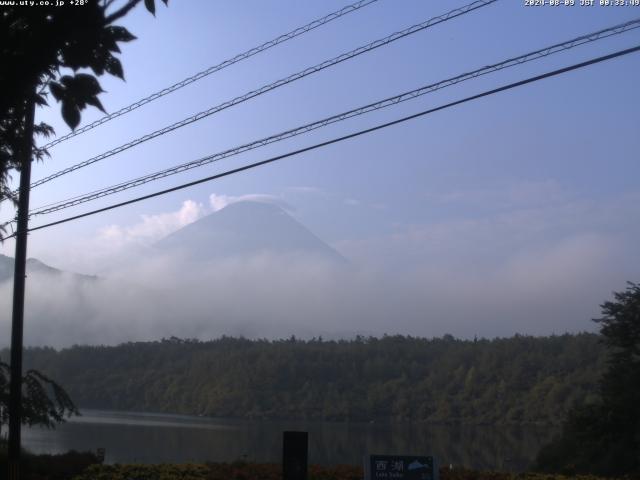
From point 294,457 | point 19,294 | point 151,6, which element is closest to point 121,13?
point 151,6

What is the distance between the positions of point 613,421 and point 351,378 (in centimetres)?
5728

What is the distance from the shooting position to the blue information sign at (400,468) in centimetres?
1318

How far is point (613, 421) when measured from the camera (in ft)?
90.1

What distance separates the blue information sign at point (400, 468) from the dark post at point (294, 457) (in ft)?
3.31

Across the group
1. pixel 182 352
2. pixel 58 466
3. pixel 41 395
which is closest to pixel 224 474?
pixel 58 466

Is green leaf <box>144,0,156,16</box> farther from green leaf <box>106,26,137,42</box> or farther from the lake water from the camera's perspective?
the lake water

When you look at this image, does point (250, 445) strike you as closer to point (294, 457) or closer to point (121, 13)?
point (294, 457)

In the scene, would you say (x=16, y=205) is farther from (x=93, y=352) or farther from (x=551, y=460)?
(x=93, y=352)

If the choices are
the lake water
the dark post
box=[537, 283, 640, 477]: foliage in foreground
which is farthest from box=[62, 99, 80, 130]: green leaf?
box=[537, 283, 640, 477]: foliage in foreground

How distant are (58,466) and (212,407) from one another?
224 feet

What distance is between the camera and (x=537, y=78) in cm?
1014

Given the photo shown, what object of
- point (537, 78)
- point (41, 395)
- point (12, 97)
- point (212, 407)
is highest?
point (537, 78)

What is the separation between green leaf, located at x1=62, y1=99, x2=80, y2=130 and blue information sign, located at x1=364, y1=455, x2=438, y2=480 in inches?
341

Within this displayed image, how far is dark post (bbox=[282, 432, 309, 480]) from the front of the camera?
1326 cm
